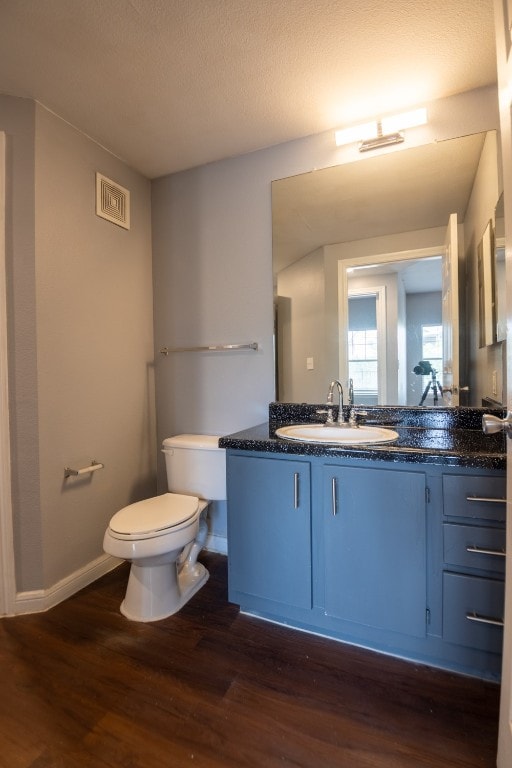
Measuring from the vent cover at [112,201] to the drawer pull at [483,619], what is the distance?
239 cm

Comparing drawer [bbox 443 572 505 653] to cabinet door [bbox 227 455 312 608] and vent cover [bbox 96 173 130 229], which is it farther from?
vent cover [bbox 96 173 130 229]

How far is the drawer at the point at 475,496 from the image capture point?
3.64ft

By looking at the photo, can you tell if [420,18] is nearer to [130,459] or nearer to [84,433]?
[84,433]

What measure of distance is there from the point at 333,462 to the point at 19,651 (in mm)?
1430

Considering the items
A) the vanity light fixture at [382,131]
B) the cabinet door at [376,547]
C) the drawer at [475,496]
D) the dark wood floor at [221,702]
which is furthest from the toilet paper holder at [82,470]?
the vanity light fixture at [382,131]

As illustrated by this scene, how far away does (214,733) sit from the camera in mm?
1047

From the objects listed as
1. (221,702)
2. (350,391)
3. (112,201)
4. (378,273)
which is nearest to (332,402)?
(350,391)

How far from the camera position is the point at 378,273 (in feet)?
5.61

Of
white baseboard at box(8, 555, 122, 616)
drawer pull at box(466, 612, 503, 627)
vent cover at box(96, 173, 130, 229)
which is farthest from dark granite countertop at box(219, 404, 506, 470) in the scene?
vent cover at box(96, 173, 130, 229)

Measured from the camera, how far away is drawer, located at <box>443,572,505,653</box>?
3.67ft

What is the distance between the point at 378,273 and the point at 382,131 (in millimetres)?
655

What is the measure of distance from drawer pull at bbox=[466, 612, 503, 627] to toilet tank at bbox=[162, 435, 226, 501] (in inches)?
45.1

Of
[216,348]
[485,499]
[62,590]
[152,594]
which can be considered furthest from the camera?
[216,348]

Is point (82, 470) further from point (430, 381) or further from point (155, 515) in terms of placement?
point (430, 381)
